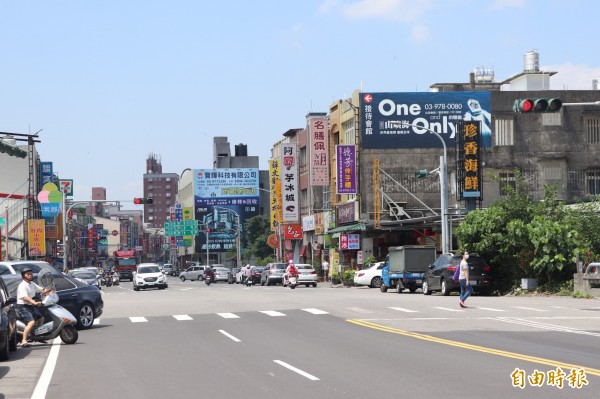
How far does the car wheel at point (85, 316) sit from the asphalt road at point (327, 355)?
0.49 m

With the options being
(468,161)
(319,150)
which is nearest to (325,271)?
(319,150)

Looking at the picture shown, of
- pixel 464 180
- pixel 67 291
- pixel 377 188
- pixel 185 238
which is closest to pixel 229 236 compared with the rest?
pixel 185 238

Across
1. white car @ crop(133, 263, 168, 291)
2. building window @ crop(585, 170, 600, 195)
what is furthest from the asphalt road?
building window @ crop(585, 170, 600, 195)

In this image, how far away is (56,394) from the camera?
42.3 ft

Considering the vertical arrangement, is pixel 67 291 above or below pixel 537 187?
below

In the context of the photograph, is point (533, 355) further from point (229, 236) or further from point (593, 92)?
point (229, 236)

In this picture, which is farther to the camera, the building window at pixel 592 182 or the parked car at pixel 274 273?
the building window at pixel 592 182

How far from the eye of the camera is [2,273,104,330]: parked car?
2462 centimetres

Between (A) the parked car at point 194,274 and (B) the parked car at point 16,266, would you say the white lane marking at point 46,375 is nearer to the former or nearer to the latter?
(B) the parked car at point 16,266

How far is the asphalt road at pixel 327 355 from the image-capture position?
12.7m

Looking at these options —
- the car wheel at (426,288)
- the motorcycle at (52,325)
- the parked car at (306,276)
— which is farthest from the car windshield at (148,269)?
the motorcycle at (52,325)

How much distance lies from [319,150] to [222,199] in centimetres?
8511

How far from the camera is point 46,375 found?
15117 mm

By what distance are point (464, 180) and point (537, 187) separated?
631 inches
